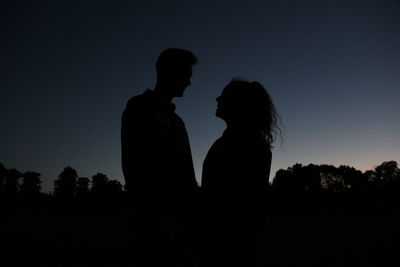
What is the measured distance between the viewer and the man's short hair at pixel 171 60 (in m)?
2.46

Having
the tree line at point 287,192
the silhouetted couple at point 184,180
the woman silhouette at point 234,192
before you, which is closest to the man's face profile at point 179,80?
the silhouetted couple at point 184,180

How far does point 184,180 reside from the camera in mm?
2217

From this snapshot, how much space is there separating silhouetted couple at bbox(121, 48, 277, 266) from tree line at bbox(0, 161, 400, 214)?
182ft

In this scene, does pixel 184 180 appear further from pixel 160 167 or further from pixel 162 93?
pixel 162 93

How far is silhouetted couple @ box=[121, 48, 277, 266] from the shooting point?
76.7 inches

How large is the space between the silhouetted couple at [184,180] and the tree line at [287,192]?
55.6 m

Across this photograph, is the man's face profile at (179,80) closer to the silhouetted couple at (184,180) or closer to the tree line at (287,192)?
the silhouetted couple at (184,180)

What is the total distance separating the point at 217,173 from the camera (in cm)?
235

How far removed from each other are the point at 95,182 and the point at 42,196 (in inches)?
788

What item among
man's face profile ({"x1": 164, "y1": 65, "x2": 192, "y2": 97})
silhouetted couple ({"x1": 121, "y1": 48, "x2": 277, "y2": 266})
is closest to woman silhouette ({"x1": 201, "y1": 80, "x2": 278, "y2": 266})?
silhouetted couple ({"x1": 121, "y1": 48, "x2": 277, "y2": 266})

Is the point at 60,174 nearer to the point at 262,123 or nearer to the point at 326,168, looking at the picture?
the point at 326,168

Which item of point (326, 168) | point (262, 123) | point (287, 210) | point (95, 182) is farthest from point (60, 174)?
point (262, 123)

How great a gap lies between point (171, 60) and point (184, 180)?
0.99 metres

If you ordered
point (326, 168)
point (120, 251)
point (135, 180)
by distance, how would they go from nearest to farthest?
point (135, 180), point (120, 251), point (326, 168)
